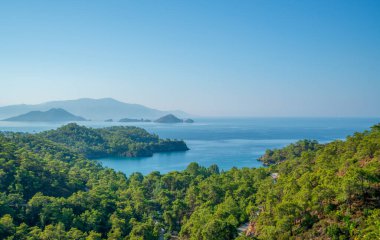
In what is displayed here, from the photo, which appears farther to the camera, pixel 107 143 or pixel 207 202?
pixel 107 143

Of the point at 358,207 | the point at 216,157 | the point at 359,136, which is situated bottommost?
the point at 216,157

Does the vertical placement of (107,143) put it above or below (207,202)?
below

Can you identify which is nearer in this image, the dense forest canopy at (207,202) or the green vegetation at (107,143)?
the dense forest canopy at (207,202)

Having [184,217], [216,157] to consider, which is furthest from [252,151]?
[184,217]

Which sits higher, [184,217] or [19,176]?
[19,176]

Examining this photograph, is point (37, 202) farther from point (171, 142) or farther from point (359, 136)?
point (171, 142)
